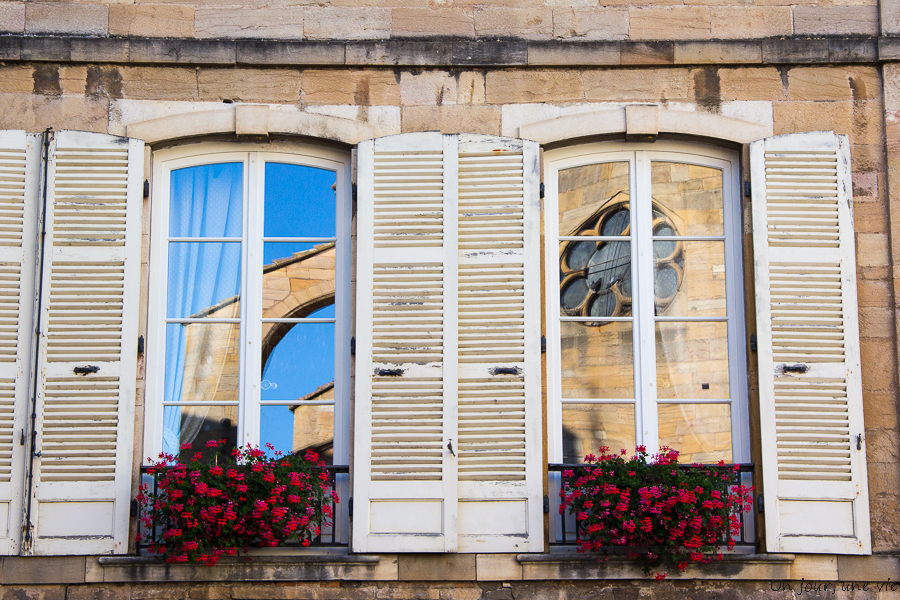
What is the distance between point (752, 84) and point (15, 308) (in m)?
4.06

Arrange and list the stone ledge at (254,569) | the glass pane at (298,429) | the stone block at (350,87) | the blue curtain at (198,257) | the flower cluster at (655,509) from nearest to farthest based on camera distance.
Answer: the flower cluster at (655,509), the stone ledge at (254,569), the glass pane at (298,429), the blue curtain at (198,257), the stone block at (350,87)

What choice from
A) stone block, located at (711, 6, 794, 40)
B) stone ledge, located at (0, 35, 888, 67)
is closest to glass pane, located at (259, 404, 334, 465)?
stone ledge, located at (0, 35, 888, 67)

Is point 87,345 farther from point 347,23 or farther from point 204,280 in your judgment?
point 347,23

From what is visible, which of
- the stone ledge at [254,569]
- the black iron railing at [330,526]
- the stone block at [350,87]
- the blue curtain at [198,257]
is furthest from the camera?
the stone block at [350,87]

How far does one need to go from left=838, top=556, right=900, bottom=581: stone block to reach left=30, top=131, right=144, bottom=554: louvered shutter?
3.55 meters

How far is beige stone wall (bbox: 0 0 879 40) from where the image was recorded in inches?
230

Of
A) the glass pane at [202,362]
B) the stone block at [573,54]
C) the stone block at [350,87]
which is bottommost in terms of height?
the glass pane at [202,362]

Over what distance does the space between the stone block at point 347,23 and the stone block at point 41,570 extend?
3011mm

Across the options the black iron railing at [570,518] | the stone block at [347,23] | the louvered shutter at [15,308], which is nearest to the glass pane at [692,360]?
the black iron railing at [570,518]

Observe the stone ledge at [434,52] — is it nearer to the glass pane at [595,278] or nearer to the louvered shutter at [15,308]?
the louvered shutter at [15,308]

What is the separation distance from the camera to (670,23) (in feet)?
19.3

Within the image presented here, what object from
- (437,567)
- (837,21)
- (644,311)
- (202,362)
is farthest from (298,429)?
(837,21)

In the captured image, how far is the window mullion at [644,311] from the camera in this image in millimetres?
5582

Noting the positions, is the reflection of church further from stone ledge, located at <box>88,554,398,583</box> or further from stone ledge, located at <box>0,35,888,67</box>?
stone ledge, located at <box>0,35,888,67</box>
